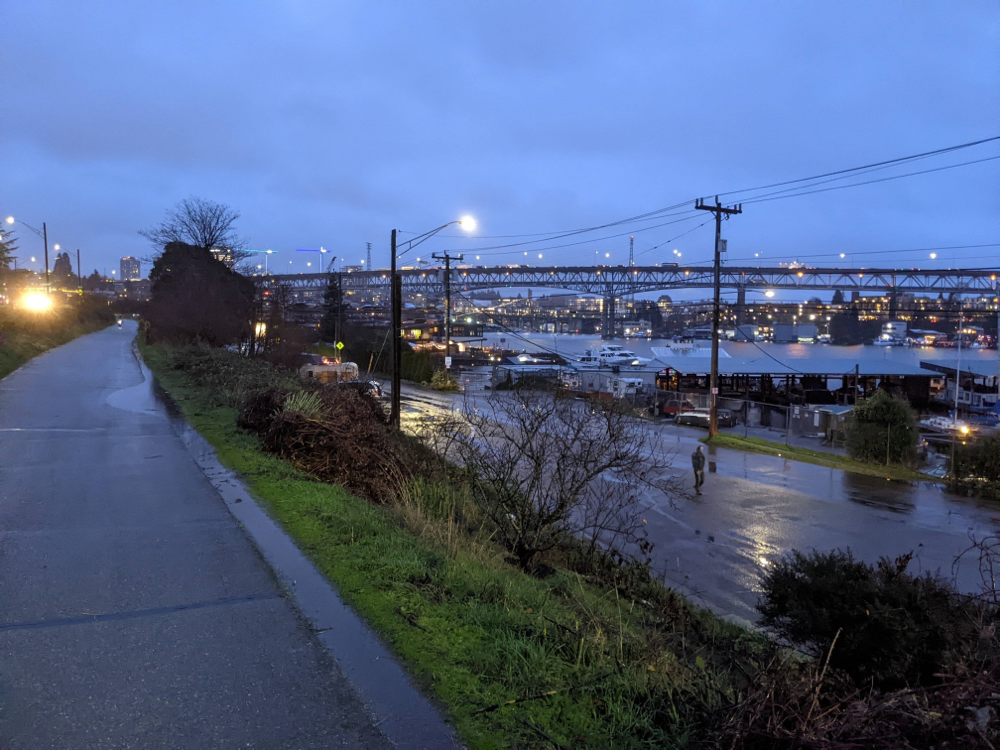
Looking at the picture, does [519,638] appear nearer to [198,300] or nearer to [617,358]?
[198,300]

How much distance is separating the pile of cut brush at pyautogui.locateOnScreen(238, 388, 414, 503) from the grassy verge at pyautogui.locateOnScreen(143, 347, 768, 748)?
219 cm

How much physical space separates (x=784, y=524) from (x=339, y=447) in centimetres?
1065

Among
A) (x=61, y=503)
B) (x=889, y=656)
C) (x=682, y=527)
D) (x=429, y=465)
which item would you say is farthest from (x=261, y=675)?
(x=682, y=527)

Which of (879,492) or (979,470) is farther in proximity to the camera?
(979,470)

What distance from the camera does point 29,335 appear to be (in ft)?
120

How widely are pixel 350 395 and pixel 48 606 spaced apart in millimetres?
8075

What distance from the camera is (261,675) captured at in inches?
167

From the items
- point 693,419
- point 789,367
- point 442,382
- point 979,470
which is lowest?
point 693,419

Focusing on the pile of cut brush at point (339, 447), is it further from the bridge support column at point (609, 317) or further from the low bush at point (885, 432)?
the bridge support column at point (609, 317)

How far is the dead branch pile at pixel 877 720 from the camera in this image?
2.91 meters

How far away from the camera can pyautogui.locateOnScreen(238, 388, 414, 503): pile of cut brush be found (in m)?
10.9

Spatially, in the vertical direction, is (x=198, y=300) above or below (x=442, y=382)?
above

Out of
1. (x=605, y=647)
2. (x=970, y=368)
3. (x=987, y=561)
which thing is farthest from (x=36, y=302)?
(x=970, y=368)

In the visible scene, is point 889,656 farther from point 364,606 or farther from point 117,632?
point 117,632
